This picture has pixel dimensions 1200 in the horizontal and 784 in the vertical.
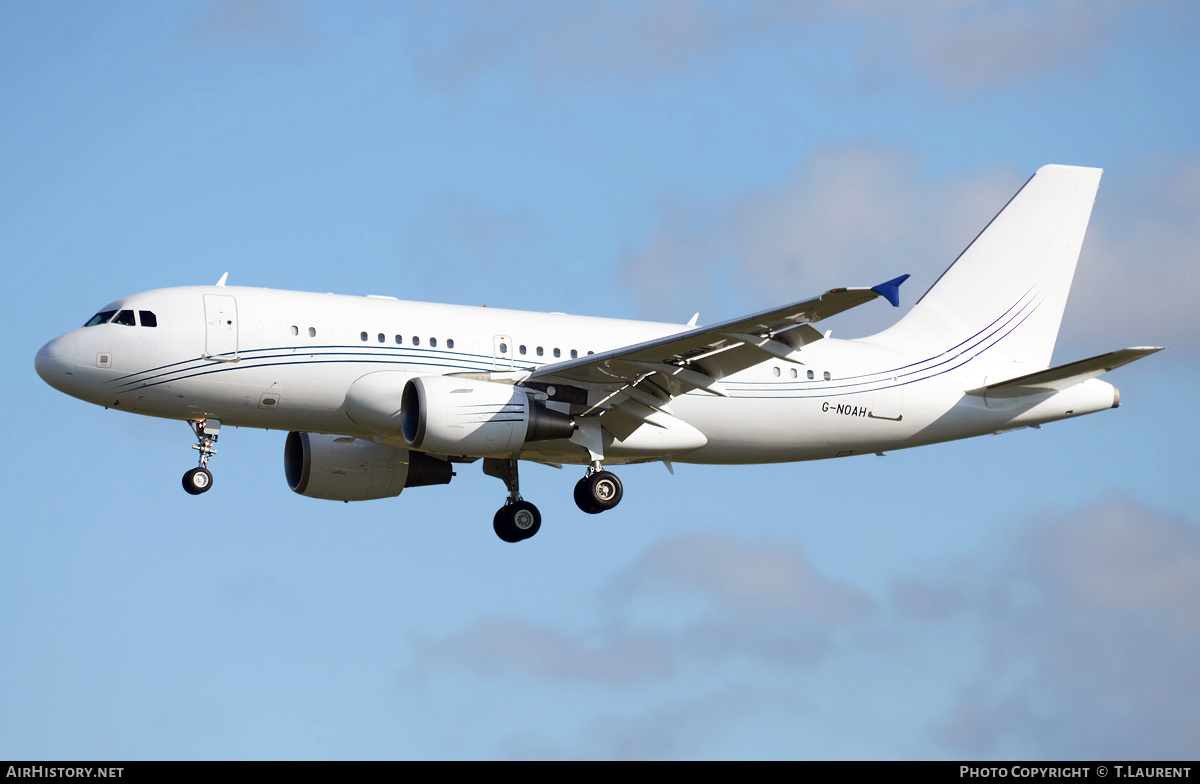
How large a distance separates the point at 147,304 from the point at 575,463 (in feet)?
34.6

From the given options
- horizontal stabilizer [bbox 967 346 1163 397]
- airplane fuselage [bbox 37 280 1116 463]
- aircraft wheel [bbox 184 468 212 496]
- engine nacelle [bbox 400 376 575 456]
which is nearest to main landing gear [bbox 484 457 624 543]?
airplane fuselage [bbox 37 280 1116 463]

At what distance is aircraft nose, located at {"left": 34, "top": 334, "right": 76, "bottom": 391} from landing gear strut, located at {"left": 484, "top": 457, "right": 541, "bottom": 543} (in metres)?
10.4

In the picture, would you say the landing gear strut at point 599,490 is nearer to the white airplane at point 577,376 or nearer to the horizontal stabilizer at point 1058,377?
the white airplane at point 577,376

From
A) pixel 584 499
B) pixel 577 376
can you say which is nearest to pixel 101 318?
pixel 577 376

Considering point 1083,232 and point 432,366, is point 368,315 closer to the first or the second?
point 432,366

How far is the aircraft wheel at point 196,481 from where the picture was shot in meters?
33.3

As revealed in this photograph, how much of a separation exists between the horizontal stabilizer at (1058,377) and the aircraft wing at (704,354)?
24.6 feet

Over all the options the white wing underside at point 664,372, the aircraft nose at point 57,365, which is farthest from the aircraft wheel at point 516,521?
the aircraft nose at point 57,365

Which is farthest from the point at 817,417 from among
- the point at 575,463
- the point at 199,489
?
the point at 199,489

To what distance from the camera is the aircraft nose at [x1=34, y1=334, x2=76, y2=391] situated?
105 ft

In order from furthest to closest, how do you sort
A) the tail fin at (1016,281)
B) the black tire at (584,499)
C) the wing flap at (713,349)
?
1. the tail fin at (1016,281)
2. the black tire at (584,499)
3. the wing flap at (713,349)

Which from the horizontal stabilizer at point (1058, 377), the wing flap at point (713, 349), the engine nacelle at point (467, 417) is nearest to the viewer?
the wing flap at point (713, 349)

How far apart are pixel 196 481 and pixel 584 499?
8.76 m

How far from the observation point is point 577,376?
33.7 meters
